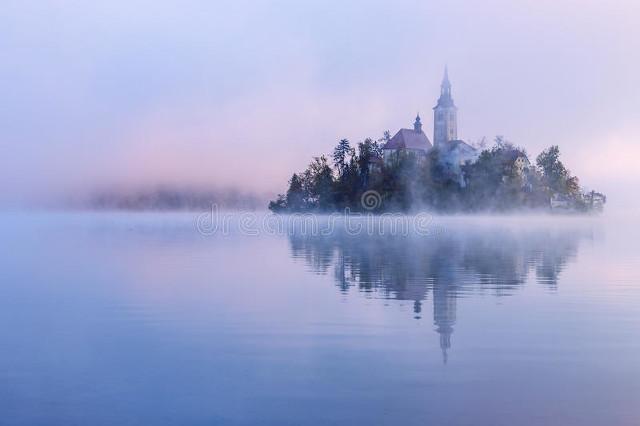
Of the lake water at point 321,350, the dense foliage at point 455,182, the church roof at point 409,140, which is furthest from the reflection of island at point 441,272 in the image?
the church roof at point 409,140

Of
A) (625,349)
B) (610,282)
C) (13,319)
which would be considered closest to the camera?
(625,349)

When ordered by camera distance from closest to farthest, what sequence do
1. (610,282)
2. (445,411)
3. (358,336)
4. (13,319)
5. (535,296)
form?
1. (445,411)
2. (358,336)
3. (13,319)
4. (535,296)
5. (610,282)

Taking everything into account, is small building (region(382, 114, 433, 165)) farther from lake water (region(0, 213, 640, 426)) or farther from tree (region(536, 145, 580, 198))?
lake water (region(0, 213, 640, 426))

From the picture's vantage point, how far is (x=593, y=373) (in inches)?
418

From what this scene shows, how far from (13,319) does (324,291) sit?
27.6 feet

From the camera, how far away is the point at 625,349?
488 inches

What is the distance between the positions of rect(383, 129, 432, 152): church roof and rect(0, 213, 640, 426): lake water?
152110 millimetres

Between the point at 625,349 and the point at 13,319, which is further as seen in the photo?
the point at 13,319

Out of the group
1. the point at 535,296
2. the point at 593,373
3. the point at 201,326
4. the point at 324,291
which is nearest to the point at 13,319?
the point at 201,326

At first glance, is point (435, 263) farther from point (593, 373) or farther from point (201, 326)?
point (593, 373)

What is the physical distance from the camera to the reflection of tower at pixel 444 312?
12.9 m

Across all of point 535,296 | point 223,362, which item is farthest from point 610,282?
point 223,362

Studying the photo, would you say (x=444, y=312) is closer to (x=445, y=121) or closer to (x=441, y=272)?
(x=441, y=272)

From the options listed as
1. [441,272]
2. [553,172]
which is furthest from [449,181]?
[441,272]
